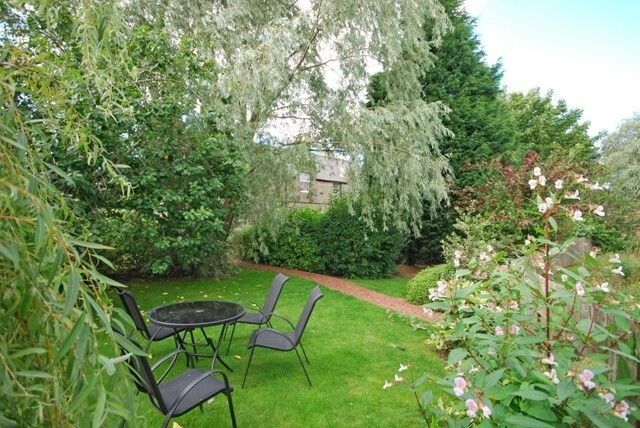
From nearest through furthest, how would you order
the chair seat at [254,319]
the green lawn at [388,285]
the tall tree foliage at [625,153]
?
the chair seat at [254,319] < the green lawn at [388,285] < the tall tree foliage at [625,153]

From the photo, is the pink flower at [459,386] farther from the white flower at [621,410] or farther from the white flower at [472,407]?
the white flower at [621,410]

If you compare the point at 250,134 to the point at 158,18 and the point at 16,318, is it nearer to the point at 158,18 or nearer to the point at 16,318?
the point at 158,18

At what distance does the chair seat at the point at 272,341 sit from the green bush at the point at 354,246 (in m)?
6.36

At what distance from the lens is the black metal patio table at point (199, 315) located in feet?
11.5

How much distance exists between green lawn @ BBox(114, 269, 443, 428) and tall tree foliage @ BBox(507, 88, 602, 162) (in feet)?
71.6

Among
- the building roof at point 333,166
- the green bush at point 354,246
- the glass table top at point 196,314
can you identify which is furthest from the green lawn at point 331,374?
the building roof at point 333,166

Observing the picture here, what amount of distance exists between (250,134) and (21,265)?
801cm

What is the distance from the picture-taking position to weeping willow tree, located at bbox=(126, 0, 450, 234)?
7738 millimetres

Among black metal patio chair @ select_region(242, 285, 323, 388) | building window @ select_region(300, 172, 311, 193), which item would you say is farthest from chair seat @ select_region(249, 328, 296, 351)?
building window @ select_region(300, 172, 311, 193)

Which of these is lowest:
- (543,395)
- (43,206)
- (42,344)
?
(543,395)

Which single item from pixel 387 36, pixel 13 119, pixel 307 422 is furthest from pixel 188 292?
pixel 13 119

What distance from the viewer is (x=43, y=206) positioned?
0.76 metres

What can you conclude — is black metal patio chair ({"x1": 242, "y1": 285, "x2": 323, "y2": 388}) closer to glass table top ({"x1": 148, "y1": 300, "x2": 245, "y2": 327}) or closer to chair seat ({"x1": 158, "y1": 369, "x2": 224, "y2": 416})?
glass table top ({"x1": 148, "y1": 300, "x2": 245, "y2": 327})

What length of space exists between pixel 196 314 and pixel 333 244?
697 centimetres
